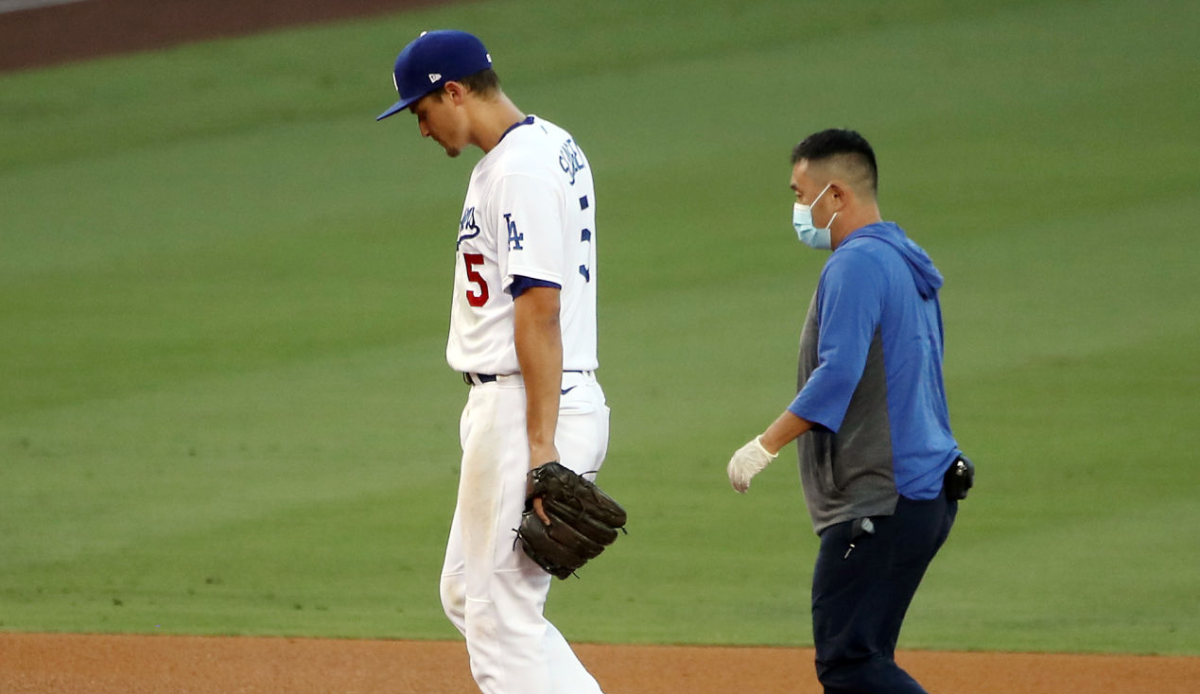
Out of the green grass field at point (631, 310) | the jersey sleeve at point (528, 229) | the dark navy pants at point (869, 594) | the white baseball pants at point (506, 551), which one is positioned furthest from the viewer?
the green grass field at point (631, 310)

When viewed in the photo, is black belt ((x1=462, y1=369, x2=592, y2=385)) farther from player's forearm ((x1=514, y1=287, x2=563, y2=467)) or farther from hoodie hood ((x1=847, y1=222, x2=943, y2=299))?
hoodie hood ((x1=847, y1=222, x2=943, y2=299))

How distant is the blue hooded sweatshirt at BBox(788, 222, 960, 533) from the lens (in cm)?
390

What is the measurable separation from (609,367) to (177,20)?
331 inches

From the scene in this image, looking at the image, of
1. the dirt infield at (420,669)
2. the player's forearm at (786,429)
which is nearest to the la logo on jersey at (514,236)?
the player's forearm at (786,429)

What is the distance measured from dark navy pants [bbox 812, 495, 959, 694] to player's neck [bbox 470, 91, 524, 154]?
1.23 meters

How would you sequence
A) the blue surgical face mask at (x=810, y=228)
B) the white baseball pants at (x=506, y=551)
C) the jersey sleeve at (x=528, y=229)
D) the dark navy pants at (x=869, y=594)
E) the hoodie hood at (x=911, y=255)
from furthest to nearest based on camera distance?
1. the blue surgical face mask at (x=810, y=228)
2. the hoodie hood at (x=911, y=255)
3. the dark navy pants at (x=869, y=594)
4. the white baseball pants at (x=506, y=551)
5. the jersey sleeve at (x=528, y=229)

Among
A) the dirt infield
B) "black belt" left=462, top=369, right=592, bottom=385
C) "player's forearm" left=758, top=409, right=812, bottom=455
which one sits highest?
"black belt" left=462, top=369, right=592, bottom=385

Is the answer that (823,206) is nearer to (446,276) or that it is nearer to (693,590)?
(693,590)

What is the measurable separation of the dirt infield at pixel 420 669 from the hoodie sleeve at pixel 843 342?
187 cm

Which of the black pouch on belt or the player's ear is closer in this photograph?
the black pouch on belt

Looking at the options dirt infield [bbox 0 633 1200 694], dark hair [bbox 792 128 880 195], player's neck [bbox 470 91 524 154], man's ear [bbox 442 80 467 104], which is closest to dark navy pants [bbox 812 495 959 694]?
dark hair [bbox 792 128 880 195]

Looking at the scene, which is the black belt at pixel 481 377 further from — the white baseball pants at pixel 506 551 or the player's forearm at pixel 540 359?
the player's forearm at pixel 540 359

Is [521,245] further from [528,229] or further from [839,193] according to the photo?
[839,193]

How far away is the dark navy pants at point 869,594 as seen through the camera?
3.96 m
